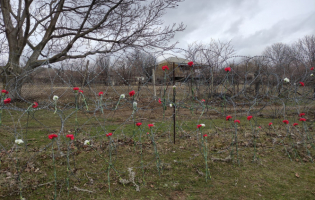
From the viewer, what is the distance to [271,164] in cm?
271

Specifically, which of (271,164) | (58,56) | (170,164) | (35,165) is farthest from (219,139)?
(58,56)

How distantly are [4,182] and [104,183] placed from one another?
1.04 m

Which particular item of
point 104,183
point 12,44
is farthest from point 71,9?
point 104,183

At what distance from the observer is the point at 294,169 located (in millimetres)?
2562

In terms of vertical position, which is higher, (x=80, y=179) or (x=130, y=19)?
(x=130, y=19)

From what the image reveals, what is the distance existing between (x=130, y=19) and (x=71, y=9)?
3.21 metres

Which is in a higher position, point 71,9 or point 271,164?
point 71,9

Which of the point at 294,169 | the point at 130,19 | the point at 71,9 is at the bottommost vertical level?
the point at 294,169


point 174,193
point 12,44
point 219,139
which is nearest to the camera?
point 174,193

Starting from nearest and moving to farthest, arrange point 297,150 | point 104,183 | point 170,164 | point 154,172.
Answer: point 104,183 < point 154,172 < point 170,164 < point 297,150

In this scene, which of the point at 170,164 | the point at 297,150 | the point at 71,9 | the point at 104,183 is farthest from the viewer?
the point at 71,9

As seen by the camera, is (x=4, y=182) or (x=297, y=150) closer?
(x=4, y=182)

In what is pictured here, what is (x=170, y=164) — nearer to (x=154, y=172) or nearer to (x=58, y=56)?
(x=154, y=172)

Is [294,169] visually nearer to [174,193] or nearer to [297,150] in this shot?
[297,150]
